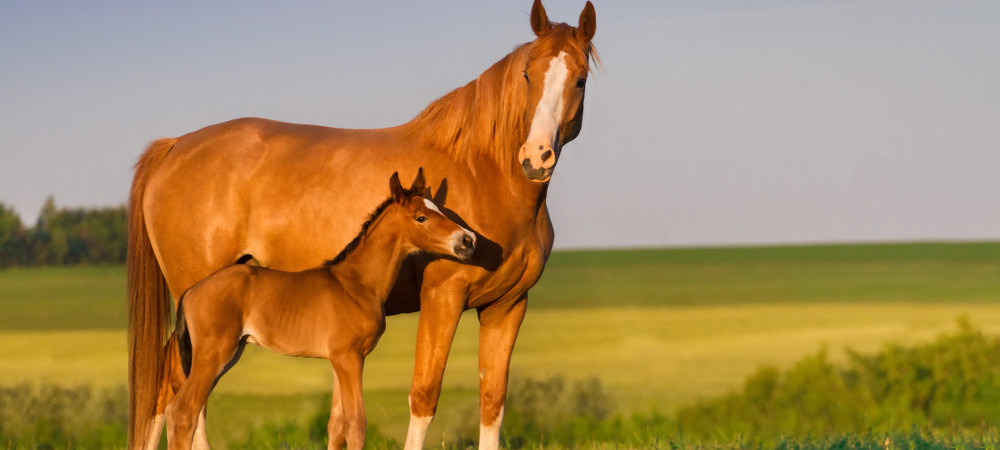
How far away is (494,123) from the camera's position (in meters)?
6.10

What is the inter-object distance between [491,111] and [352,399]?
6.58 ft

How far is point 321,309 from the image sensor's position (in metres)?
5.54

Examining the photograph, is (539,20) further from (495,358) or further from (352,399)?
(352,399)

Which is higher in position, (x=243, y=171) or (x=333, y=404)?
(x=243, y=171)

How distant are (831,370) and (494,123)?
327 inches

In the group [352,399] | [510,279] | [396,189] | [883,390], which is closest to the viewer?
[352,399]

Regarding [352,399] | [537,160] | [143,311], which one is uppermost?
[537,160]

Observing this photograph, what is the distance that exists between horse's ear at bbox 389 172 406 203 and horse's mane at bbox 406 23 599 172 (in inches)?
24.4

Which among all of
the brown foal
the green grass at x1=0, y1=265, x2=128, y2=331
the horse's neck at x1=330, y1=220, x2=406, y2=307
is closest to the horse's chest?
the brown foal

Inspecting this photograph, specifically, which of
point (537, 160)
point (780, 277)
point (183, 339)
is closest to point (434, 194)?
point (537, 160)

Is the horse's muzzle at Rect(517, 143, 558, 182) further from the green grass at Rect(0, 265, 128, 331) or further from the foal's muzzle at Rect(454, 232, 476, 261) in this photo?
the green grass at Rect(0, 265, 128, 331)

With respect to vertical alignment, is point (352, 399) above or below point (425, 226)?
below

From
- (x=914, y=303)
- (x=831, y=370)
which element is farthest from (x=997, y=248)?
(x=831, y=370)

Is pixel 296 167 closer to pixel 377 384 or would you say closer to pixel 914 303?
pixel 377 384
